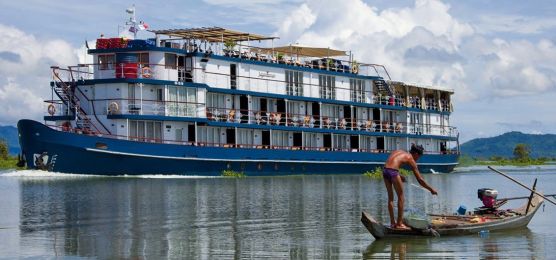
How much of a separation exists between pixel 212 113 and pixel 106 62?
6934mm

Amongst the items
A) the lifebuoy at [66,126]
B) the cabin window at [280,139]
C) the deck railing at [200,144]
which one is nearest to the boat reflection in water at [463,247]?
the deck railing at [200,144]

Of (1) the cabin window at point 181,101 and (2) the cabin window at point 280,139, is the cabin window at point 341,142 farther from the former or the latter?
(1) the cabin window at point 181,101

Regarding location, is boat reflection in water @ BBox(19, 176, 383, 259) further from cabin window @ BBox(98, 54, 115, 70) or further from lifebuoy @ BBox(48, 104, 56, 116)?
cabin window @ BBox(98, 54, 115, 70)

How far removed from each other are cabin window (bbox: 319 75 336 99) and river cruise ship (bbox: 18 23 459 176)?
0.08 m

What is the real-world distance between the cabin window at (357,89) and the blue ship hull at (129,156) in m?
10.2

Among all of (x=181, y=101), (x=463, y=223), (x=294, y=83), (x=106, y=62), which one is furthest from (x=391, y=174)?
(x=294, y=83)

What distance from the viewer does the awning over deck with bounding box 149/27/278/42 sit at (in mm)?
53969

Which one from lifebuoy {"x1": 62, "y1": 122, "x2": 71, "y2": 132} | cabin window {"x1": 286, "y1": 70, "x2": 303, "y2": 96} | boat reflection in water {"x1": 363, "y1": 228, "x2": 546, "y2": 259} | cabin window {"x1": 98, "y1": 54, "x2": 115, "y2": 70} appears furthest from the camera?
cabin window {"x1": 286, "y1": 70, "x2": 303, "y2": 96}

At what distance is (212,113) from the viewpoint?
54750mm

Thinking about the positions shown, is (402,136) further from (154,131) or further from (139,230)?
(139,230)

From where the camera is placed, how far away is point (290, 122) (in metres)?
60.1

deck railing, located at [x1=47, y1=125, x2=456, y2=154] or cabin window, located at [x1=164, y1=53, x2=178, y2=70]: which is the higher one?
cabin window, located at [x1=164, y1=53, x2=178, y2=70]

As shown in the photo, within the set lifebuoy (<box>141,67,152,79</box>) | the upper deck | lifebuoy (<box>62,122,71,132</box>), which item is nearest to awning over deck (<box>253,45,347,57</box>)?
the upper deck

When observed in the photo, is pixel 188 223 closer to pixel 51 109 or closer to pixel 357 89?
pixel 51 109
